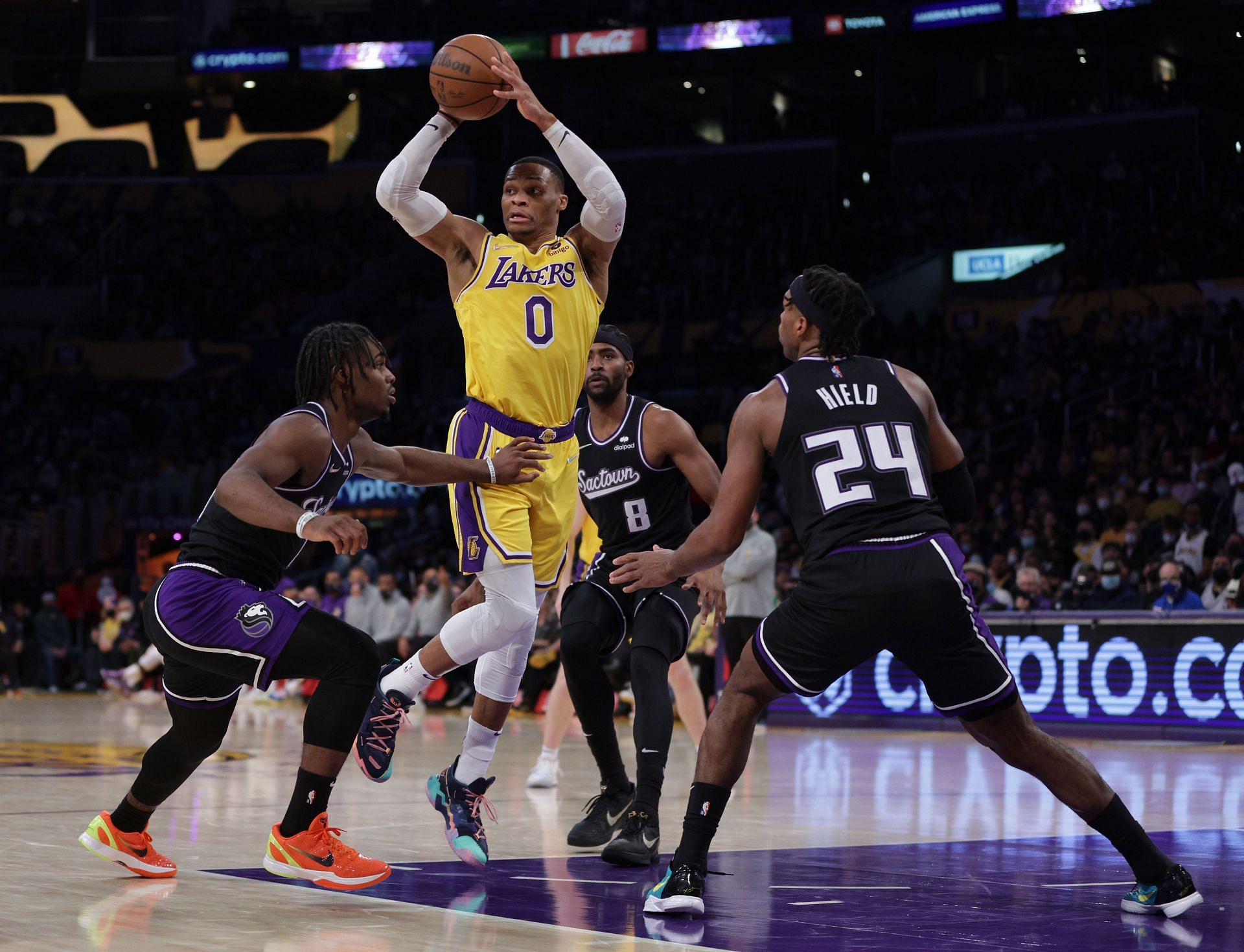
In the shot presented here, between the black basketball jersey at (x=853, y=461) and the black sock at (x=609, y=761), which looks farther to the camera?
Answer: the black sock at (x=609, y=761)

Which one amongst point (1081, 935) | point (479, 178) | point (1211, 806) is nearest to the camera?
point (1081, 935)

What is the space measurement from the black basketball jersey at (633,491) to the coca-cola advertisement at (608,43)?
25044 millimetres

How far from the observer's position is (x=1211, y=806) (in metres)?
7.98

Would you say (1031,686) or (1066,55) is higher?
(1066,55)

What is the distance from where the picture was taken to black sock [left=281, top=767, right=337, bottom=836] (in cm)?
501

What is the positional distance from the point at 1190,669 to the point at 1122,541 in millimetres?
4101

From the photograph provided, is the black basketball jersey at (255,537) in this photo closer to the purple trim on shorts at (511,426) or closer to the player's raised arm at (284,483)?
the player's raised arm at (284,483)

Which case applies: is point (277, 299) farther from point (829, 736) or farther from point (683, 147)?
point (829, 736)

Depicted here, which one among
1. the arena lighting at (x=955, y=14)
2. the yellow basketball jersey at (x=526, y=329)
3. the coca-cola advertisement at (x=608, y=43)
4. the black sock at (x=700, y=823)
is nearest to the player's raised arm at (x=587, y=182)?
the yellow basketball jersey at (x=526, y=329)

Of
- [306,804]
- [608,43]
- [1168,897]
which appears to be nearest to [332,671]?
[306,804]

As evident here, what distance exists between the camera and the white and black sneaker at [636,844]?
576 cm

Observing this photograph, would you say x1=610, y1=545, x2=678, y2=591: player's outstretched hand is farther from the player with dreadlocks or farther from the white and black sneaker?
the white and black sneaker

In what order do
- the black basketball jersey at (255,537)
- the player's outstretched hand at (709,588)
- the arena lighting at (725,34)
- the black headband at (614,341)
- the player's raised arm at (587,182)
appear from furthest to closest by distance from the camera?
the arena lighting at (725,34) → the black headband at (614,341) → the player's outstretched hand at (709,588) → the player's raised arm at (587,182) → the black basketball jersey at (255,537)

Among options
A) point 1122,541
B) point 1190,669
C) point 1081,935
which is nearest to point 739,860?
point 1081,935
